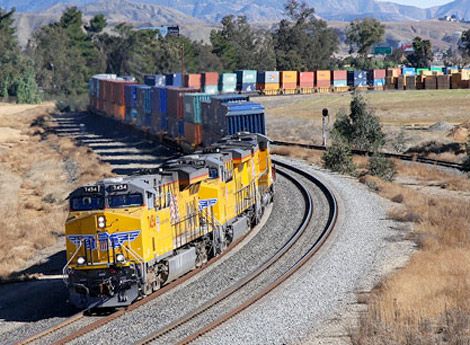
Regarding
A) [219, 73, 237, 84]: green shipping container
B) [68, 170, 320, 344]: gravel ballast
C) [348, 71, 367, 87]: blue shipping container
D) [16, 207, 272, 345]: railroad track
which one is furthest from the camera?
[348, 71, 367, 87]: blue shipping container

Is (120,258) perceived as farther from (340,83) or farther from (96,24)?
(96,24)

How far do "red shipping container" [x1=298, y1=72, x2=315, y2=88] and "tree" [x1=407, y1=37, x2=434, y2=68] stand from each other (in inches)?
2153

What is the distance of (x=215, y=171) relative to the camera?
23688 mm

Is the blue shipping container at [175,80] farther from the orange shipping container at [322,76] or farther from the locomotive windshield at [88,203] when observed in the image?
the locomotive windshield at [88,203]

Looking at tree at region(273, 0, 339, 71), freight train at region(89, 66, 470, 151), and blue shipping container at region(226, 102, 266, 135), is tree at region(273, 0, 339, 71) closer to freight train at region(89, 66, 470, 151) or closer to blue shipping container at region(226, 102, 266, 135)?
freight train at region(89, 66, 470, 151)

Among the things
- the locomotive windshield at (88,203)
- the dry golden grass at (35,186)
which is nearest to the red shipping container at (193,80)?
the dry golden grass at (35,186)

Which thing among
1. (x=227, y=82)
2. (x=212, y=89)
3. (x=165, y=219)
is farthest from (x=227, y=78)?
(x=165, y=219)

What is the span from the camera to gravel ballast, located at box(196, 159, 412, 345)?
52.2 feet

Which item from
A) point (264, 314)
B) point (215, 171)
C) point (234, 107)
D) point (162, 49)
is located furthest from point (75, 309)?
point (162, 49)

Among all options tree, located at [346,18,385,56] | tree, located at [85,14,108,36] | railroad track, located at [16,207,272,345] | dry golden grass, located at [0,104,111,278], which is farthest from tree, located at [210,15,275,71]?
railroad track, located at [16,207,272,345]

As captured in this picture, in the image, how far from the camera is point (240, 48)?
170m

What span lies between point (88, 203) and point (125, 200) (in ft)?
2.77

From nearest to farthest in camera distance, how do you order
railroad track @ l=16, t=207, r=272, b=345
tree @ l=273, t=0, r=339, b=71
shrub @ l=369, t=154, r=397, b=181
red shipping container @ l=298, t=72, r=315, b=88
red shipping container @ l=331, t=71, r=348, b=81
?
railroad track @ l=16, t=207, r=272, b=345, shrub @ l=369, t=154, r=397, b=181, red shipping container @ l=298, t=72, r=315, b=88, red shipping container @ l=331, t=71, r=348, b=81, tree @ l=273, t=0, r=339, b=71

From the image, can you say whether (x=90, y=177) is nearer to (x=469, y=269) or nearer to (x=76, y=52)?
(x=469, y=269)
